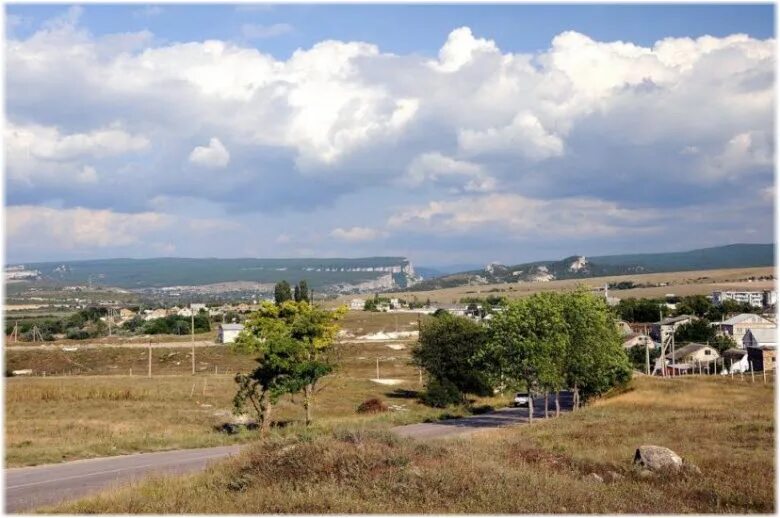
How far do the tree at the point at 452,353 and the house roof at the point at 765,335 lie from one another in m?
52.0

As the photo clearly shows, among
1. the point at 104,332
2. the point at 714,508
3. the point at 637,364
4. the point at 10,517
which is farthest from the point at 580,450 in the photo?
the point at 104,332

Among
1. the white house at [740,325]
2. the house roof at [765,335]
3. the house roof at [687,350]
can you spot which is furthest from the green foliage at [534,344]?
the white house at [740,325]

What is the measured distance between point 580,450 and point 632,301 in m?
141

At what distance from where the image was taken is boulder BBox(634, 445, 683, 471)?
17812 mm

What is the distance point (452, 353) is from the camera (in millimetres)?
61344

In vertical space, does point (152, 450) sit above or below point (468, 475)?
below

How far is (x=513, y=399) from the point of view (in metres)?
64.9

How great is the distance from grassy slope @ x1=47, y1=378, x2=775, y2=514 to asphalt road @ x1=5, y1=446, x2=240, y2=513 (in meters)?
2.45

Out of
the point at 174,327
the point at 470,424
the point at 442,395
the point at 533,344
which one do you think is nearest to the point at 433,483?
the point at 470,424

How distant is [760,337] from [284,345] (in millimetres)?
83982

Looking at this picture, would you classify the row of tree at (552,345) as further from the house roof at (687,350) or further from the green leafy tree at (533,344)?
the house roof at (687,350)

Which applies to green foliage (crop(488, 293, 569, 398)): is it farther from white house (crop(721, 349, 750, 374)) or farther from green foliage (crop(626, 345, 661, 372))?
green foliage (crop(626, 345, 661, 372))

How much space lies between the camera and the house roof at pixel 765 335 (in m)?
98.7

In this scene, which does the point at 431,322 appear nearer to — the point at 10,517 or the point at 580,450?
the point at 580,450
